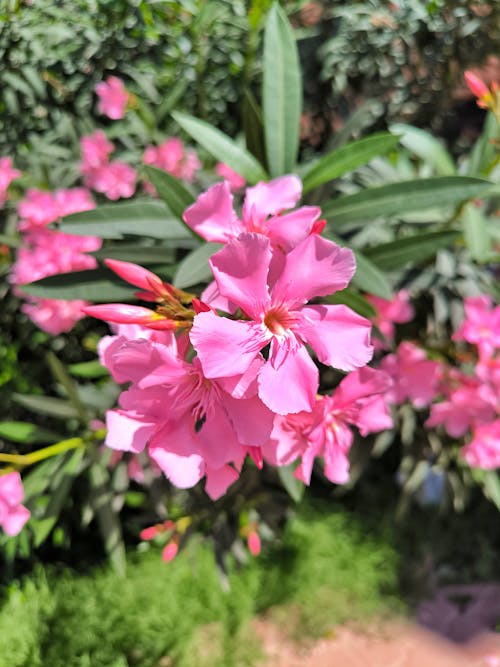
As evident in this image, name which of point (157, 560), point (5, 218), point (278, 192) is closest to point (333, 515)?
point (157, 560)

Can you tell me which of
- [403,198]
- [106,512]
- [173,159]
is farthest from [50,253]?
[403,198]

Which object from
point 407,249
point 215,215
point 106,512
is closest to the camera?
point 215,215

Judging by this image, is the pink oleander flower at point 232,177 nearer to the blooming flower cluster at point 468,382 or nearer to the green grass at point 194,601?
the blooming flower cluster at point 468,382

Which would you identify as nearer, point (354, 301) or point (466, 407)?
point (354, 301)

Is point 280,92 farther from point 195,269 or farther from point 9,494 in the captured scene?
point 9,494

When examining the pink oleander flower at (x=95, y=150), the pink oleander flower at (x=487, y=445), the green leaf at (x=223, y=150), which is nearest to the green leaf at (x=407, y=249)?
the green leaf at (x=223, y=150)

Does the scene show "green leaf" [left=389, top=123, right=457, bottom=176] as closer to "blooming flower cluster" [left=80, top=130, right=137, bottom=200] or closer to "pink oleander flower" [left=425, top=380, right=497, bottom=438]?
"pink oleander flower" [left=425, top=380, right=497, bottom=438]
